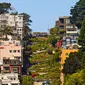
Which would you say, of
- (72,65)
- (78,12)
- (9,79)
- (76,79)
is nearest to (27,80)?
(9,79)

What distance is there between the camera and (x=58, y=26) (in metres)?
117

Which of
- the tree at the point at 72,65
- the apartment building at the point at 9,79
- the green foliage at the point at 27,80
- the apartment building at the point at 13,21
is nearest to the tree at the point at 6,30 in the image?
the apartment building at the point at 13,21

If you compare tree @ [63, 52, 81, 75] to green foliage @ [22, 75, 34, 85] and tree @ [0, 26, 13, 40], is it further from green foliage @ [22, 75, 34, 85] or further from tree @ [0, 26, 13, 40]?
tree @ [0, 26, 13, 40]

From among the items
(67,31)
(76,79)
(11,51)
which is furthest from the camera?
(67,31)

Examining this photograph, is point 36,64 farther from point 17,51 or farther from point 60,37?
point 60,37

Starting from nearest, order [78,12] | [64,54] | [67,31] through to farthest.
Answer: [64,54] < [67,31] < [78,12]

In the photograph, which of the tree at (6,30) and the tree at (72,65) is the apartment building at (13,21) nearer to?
the tree at (6,30)

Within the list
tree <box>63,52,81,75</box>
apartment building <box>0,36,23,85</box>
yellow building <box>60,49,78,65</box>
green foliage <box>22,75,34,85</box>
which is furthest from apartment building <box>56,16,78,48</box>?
tree <box>63,52,81,75</box>

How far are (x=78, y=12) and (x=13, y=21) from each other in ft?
Answer: 34.5

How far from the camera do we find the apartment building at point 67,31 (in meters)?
102

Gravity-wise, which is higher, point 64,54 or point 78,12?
point 78,12

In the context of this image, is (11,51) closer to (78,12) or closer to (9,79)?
(9,79)

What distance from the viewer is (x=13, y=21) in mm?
110812

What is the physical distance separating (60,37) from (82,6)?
983 centimetres
